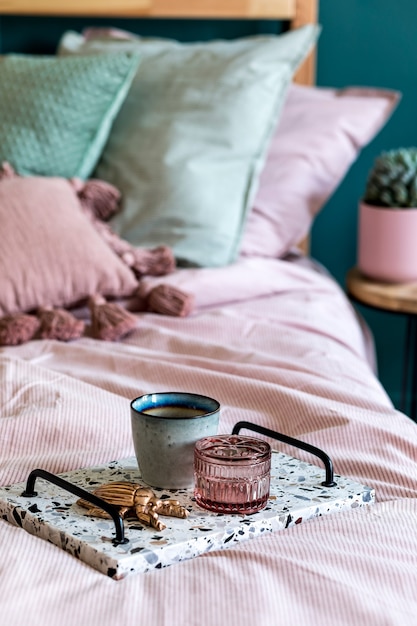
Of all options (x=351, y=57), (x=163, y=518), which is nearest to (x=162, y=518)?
(x=163, y=518)

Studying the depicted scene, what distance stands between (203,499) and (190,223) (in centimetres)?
105

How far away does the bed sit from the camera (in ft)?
2.44

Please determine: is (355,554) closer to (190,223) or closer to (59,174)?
(190,223)

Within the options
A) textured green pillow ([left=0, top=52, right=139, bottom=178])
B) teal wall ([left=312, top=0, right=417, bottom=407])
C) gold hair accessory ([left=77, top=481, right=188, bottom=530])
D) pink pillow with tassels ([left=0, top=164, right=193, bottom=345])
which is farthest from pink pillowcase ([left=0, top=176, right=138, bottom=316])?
teal wall ([left=312, top=0, right=417, bottom=407])

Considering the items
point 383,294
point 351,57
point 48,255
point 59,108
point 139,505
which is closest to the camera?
point 139,505

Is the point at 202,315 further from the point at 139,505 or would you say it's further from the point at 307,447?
the point at 139,505

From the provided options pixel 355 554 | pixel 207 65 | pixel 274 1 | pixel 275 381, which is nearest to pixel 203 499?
pixel 355 554

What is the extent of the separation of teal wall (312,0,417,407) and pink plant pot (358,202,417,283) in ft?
1.57

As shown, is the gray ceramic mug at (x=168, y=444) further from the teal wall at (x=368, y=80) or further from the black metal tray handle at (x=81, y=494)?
the teal wall at (x=368, y=80)

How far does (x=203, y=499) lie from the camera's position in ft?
2.84

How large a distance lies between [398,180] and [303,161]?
0.69ft

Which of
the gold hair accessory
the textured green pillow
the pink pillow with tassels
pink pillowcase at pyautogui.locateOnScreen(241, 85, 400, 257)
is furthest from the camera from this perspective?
pink pillowcase at pyautogui.locateOnScreen(241, 85, 400, 257)

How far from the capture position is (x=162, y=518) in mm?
837

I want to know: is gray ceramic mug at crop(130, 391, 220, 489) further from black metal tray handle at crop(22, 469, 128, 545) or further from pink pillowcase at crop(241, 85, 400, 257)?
pink pillowcase at crop(241, 85, 400, 257)
